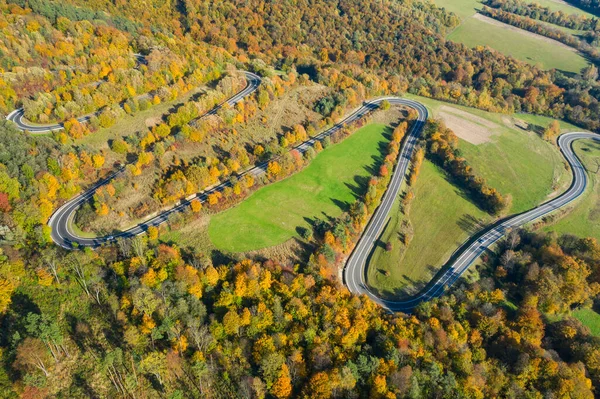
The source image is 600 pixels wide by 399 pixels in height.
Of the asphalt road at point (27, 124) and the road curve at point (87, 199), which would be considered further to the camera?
the asphalt road at point (27, 124)

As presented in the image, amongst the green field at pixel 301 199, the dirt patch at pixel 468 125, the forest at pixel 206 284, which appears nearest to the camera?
the forest at pixel 206 284

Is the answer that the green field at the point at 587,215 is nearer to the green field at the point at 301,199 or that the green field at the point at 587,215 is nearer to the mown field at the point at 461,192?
the mown field at the point at 461,192

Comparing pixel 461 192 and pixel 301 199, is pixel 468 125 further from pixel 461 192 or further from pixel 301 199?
pixel 301 199

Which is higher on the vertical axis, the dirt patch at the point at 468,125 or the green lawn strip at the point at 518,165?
the dirt patch at the point at 468,125

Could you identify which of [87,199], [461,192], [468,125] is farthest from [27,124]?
[468,125]

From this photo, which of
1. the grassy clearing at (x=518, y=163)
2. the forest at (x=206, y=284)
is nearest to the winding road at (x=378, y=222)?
the forest at (x=206, y=284)

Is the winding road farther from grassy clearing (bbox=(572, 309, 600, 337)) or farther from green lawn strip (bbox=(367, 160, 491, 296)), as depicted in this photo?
grassy clearing (bbox=(572, 309, 600, 337))

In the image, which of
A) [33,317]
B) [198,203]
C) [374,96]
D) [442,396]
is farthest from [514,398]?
[374,96]
